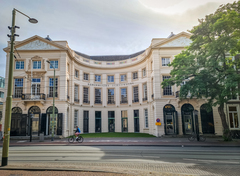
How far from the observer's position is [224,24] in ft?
55.5

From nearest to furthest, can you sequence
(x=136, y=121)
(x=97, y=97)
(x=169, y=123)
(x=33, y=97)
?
(x=169, y=123), (x=33, y=97), (x=136, y=121), (x=97, y=97)

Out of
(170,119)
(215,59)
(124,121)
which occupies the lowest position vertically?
(124,121)

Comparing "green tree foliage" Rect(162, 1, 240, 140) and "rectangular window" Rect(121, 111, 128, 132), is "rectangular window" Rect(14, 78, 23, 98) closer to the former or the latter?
"rectangular window" Rect(121, 111, 128, 132)

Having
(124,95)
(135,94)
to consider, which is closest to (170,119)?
(135,94)

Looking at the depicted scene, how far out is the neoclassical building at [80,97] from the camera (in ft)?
86.8

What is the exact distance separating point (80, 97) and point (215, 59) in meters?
22.9

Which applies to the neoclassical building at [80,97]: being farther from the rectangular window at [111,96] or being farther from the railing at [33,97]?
the rectangular window at [111,96]

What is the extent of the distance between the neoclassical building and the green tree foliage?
4.52 metres

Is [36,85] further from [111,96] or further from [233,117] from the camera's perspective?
[233,117]

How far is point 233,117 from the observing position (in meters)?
26.0

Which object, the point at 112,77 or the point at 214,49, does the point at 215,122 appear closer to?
the point at 214,49

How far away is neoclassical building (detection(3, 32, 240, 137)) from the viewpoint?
26.5 m

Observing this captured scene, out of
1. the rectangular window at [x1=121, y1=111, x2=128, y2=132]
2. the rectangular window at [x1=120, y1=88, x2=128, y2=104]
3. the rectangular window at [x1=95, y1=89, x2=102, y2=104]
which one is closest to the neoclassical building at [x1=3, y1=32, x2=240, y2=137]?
the rectangular window at [x1=121, y1=111, x2=128, y2=132]

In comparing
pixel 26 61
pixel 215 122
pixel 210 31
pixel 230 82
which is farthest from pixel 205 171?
pixel 26 61
